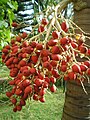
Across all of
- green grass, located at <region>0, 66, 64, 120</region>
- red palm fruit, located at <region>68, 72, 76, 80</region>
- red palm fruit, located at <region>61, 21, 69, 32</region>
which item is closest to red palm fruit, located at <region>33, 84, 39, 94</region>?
red palm fruit, located at <region>68, 72, 76, 80</region>

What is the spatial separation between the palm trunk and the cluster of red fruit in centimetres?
49

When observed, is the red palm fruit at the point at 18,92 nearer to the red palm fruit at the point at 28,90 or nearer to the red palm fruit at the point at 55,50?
the red palm fruit at the point at 28,90

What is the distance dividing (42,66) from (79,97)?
2.00ft

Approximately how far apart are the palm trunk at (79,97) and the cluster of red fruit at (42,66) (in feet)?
1.60

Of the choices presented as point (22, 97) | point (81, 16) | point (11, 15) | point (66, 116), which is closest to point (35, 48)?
point (22, 97)

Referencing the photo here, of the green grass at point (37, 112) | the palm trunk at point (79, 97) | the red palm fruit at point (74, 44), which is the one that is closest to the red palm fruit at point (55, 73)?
the red palm fruit at point (74, 44)

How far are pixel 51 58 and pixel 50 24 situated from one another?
174mm

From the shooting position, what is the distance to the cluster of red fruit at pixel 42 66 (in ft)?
2.44

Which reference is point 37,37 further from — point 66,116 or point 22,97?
point 66,116

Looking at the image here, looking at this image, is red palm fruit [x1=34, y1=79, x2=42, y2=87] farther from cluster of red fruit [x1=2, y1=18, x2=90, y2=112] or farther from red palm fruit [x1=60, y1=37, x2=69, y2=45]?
red palm fruit [x1=60, y1=37, x2=69, y2=45]

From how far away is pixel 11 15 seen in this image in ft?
7.33

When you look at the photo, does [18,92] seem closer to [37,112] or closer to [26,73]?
[26,73]

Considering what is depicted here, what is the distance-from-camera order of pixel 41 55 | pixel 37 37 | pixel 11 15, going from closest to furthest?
pixel 41 55, pixel 37 37, pixel 11 15

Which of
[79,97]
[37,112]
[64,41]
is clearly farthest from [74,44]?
[37,112]
